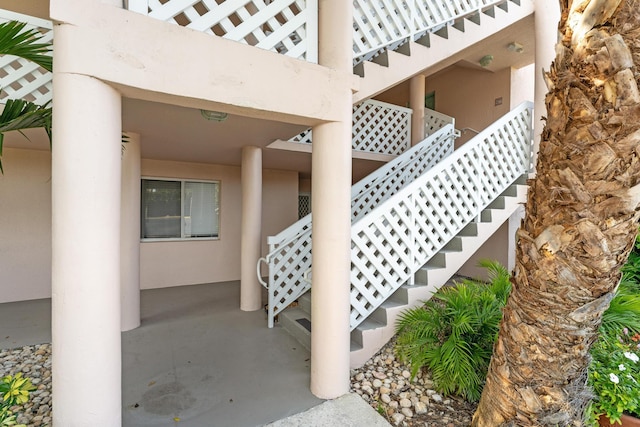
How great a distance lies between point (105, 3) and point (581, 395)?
157 inches

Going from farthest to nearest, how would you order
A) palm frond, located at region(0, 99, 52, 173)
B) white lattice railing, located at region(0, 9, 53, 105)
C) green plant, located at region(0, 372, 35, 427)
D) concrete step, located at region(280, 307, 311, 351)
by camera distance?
concrete step, located at region(280, 307, 311, 351) → white lattice railing, located at region(0, 9, 53, 105) → palm frond, located at region(0, 99, 52, 173) → green plant, located at region(0, 372, 35, 427)

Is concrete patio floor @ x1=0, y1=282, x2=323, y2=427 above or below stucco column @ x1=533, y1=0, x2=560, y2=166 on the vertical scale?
below

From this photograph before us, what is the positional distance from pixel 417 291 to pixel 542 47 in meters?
4.29

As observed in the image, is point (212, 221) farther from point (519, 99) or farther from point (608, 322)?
point (519, 99)

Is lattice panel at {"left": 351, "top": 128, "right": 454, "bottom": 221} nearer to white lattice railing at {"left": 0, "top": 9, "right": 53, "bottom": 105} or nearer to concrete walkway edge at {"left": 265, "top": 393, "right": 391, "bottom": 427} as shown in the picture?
concrete walkway edge at {"left": 265, "top": 393, "right": 391, "bottom": 427}

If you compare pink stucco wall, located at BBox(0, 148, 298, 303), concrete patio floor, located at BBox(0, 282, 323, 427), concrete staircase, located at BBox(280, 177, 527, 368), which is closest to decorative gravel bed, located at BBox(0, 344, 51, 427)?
concrete patio floor, located at BBox(0, 282, 323, 427)

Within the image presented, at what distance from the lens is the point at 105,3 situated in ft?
6.37

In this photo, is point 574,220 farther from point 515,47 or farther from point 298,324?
point 515,47

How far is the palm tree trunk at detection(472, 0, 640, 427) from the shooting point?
1.70 metres

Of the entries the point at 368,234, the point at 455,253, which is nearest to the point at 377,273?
the point at 368,234

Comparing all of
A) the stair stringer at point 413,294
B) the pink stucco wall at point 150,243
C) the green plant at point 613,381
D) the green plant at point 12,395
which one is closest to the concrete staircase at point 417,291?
the stair stringer at point 413,294

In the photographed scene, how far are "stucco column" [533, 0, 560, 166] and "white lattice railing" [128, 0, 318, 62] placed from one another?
377 centimetres

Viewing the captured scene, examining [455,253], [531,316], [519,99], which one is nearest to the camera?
[531,316]

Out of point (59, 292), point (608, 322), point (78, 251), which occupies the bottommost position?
point (608, 322)
